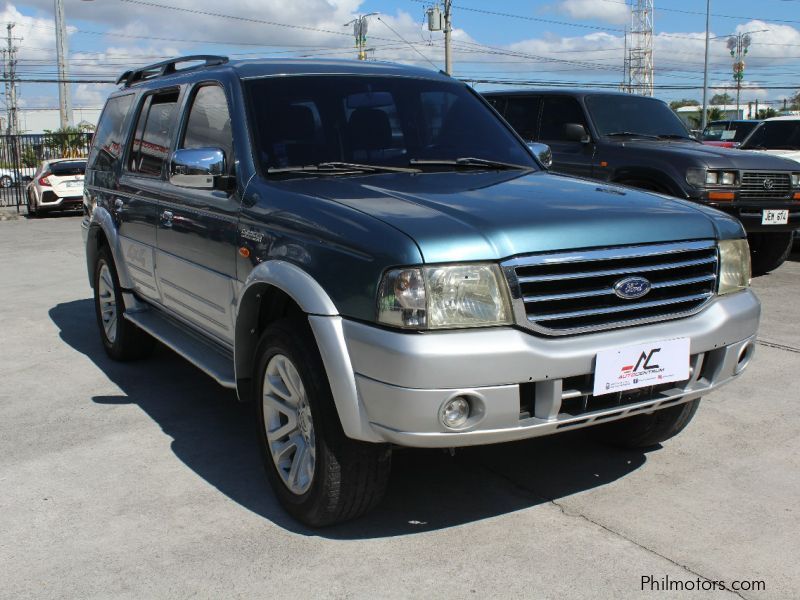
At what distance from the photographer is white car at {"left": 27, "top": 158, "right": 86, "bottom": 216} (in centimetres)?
1909

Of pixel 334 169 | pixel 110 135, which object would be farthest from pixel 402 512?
pixel 110 135

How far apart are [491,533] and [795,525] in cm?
120

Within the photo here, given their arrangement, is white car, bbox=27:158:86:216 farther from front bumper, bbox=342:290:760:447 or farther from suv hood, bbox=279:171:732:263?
front bumper, bbox=342:290:760:447

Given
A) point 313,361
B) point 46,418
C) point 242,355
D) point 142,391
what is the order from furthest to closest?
point 142,391
point 46,418
point 242,355
point 313,361

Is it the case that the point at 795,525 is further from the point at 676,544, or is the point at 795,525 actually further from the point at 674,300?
the point at 674,300

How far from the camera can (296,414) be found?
3.53m

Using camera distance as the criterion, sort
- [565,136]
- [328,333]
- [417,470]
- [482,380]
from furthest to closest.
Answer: [565,136] < [417,470] < [328,333] < [482,380]

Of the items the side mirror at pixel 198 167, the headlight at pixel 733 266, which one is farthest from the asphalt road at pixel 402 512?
the side mirror at pixel 198 167

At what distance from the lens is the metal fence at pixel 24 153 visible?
22969 millimetres

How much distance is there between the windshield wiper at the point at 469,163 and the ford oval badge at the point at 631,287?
51.5 inches

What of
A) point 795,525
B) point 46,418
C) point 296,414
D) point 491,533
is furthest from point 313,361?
point 46,418

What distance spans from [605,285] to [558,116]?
697 centimetres

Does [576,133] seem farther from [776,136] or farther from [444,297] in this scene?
[444,297]

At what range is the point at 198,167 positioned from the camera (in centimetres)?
394
